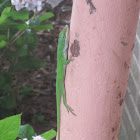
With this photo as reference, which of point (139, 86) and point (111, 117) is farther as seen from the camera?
point (139, 86)

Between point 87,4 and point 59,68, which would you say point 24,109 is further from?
point 87,4

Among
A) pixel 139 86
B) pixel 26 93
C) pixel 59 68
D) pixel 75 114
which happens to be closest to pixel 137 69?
pixel 139 86

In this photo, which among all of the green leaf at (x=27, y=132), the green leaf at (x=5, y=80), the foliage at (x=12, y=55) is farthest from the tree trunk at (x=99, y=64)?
the green leaf at (x=5, y=80)

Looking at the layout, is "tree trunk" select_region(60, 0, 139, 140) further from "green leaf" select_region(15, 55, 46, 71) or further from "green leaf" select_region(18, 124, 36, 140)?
"green leaf" select_region(15, 55, 46, 71)

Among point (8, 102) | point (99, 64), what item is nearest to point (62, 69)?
point (99, 64)

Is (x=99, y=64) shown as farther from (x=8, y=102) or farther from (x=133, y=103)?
(x=8, y=102)

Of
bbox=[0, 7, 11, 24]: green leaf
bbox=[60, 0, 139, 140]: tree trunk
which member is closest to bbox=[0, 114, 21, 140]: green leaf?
bbox=[60, 0, 139, 140]: tree trunk

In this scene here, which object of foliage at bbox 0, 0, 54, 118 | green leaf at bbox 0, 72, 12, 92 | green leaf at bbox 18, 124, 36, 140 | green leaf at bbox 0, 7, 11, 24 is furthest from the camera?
green leaf at bbox 0, 72, 12, 92
